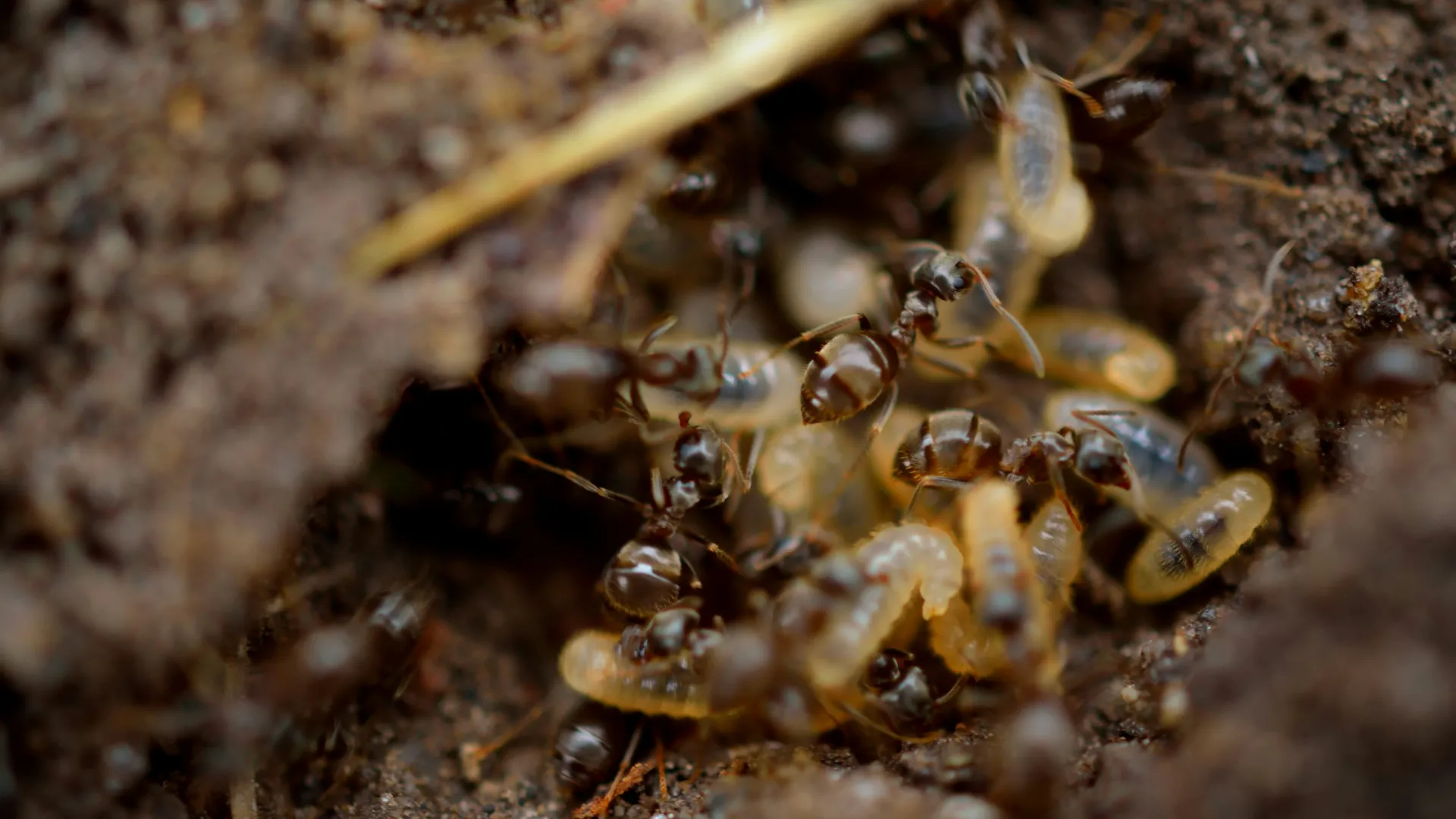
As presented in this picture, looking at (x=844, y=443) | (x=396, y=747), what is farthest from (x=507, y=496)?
(x=844, y=443)

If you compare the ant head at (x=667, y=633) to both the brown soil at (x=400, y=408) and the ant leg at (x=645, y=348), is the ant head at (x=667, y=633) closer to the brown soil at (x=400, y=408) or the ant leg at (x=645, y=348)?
the brown soil at (x=400, y=408)

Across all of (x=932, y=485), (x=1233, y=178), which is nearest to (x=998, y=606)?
(x=932, y=485)

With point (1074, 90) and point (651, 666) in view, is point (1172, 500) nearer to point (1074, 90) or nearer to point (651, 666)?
point (1074, 90)

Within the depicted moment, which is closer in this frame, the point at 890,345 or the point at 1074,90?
the point at 890,345

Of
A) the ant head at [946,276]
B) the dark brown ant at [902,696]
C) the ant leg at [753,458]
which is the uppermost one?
the ant head at [946,276]

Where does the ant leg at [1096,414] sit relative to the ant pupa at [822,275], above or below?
below

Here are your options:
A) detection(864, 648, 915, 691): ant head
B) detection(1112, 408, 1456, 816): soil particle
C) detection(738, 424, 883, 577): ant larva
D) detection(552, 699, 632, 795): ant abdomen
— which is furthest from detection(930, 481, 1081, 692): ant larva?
detection(552, 699, 632, 795): ant abdomen

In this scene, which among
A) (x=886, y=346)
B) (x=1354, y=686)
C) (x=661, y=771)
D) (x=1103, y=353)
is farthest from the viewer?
(x=1103, y=353)

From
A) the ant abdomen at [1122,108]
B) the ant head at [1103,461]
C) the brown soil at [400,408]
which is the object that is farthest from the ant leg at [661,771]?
the ant abdomen at [1122,108]
